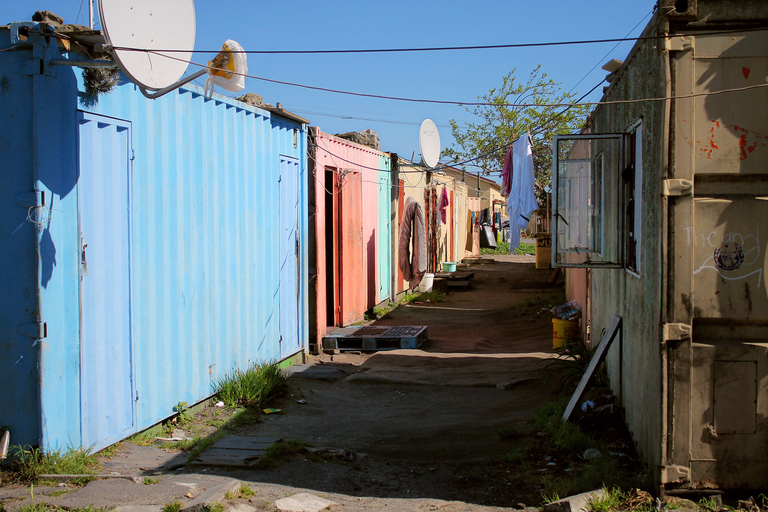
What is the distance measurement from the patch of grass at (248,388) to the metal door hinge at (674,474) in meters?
3.80

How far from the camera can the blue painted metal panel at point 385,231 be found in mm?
13141

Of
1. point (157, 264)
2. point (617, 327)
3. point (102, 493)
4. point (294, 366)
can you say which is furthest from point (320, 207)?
point (102, 493)

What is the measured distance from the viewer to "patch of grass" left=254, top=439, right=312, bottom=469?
4.65 meters

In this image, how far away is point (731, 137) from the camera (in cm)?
377

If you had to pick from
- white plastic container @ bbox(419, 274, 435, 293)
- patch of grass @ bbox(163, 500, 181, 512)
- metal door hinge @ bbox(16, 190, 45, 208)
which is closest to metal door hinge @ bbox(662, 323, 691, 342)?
patch of grass @ bbox(163, 500, 181, 512)

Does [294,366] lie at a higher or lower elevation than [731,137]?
lower

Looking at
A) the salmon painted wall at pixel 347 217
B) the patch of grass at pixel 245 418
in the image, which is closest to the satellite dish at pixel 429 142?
the salmon painted wall at pixel 347 217

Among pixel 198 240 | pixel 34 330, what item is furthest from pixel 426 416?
pixel 34 330

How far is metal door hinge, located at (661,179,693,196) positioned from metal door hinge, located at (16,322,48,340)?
12.9ft

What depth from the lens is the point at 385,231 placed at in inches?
536

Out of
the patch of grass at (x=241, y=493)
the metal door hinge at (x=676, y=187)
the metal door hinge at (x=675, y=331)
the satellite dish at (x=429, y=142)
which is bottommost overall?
the patch of grass at (x=241, y=493)

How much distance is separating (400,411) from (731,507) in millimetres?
3326

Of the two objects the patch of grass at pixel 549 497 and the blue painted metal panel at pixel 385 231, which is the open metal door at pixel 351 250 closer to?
the blue painted metal panel at pixel 385 231

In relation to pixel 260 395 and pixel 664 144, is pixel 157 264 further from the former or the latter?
pixel 664 144
